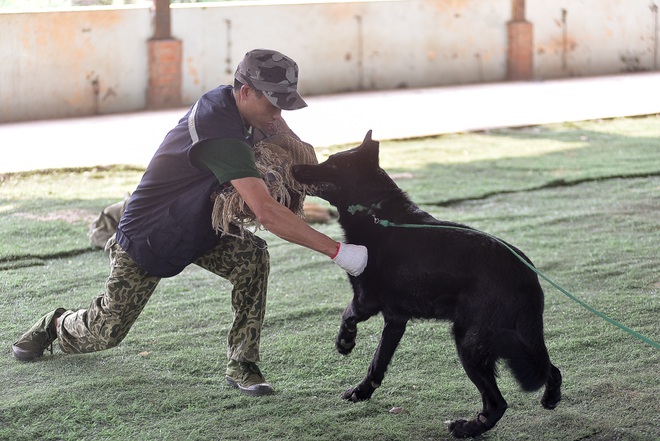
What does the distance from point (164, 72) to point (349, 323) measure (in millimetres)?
10277

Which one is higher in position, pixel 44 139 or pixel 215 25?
pixel 215 25

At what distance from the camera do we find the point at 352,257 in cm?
368

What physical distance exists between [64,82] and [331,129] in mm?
4073

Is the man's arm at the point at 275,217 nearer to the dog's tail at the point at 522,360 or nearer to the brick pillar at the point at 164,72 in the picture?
the dog's tail at the point at 522,360

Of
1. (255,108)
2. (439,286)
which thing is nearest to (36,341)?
(255,108)

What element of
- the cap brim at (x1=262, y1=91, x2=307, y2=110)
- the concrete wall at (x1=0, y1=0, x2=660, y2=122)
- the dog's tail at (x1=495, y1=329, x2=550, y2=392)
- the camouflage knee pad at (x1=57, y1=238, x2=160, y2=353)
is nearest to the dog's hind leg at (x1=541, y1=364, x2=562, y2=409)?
the dog's tail at (x1=495, y1=329, x2=550, y2=392)

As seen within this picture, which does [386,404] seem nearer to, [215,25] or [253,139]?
[253,139]

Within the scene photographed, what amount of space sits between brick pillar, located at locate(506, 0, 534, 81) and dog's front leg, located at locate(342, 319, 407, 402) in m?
13.6

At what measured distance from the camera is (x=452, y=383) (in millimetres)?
4195

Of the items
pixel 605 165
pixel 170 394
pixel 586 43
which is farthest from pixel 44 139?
pixel 586 43

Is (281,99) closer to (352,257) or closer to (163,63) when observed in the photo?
(352,257)

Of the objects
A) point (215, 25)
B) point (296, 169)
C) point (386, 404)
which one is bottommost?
point (386, 404)

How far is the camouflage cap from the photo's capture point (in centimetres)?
364

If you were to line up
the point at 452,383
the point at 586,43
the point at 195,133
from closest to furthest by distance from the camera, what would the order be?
the point at 195,133
the point at 452,383
the point at 586,43
